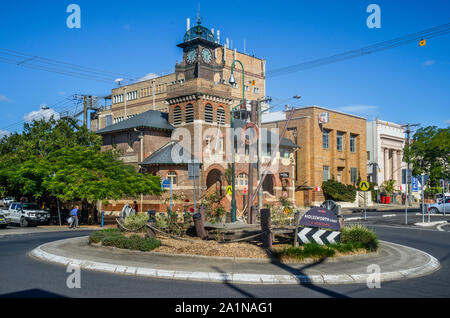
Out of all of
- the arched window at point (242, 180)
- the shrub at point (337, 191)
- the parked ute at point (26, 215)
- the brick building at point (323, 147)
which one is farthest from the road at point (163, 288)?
the shrub at point (337, 191)

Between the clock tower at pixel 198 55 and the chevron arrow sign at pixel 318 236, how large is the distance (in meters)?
29.9

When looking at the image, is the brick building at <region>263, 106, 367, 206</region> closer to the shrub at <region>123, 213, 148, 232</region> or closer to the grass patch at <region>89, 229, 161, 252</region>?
the shrub at <region>123, 213, 148, 232</region>

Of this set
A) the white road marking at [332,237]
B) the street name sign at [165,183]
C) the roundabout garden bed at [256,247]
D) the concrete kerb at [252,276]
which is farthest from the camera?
the street name sign at [165,183]

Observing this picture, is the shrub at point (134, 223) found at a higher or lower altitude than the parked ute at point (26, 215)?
higher

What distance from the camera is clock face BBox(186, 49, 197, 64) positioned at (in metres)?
42.2

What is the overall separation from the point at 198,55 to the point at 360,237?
31397 mm

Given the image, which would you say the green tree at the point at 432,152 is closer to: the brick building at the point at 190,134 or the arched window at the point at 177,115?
the brick building at the point at 190,134

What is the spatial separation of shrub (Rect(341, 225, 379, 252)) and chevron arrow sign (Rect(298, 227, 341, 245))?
0.52m

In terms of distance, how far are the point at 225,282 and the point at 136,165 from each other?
3136 centimetres

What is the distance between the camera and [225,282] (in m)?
9.97

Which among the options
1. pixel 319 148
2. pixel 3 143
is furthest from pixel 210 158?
pixel 3 143

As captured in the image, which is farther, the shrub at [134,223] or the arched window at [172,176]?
the arched window at [172,176]

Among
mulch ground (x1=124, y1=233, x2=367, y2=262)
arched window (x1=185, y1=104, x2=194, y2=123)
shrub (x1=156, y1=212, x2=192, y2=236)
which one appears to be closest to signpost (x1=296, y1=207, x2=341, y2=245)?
mulch ground (x1=124, y1=233, x2=367, y2=262)

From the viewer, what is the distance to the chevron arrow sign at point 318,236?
1380 centimetres
